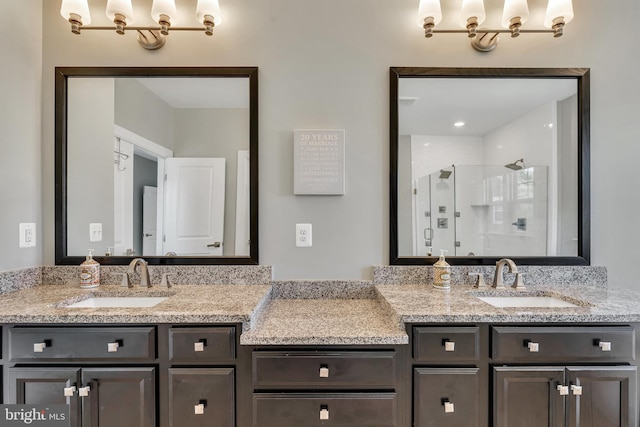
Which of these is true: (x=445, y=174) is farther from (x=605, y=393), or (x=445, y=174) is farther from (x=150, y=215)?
(x=150, y=215)

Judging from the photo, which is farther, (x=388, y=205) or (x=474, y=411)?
(x=388, y=205)

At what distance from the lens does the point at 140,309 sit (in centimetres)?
122

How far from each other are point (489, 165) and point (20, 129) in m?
2.47

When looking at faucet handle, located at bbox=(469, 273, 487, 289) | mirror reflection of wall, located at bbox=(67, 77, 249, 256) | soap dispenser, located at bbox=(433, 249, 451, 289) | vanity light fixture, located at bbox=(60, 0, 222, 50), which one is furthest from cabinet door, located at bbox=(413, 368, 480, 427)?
vanity light fixture, located at bbox=(60, 0, 222, 50)

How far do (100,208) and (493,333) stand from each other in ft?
6.65

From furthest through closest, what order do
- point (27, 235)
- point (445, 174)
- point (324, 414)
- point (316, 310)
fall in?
point (445, 174) → point (27, 235) → point (316, 310) → point (324, 414)

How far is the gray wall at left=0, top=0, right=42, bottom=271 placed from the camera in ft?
4.81

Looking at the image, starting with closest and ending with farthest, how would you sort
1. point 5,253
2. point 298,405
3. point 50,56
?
point 298,405 < point 5,253 < point 50,56

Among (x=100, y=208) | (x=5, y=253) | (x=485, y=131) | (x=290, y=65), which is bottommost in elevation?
(x=5, y=253)

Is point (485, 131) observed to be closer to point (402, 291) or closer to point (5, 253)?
point (402, 291)

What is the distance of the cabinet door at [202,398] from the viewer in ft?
3.76

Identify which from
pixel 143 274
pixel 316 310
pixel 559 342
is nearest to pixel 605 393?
pixel 559 342

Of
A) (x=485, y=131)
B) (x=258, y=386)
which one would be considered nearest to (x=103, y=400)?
(x=258, y=386)

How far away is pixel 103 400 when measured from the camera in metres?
1.15
